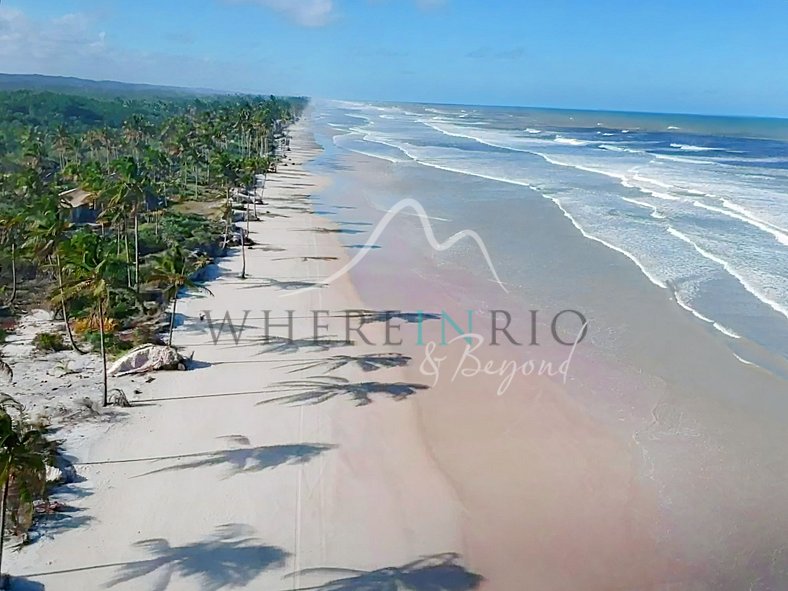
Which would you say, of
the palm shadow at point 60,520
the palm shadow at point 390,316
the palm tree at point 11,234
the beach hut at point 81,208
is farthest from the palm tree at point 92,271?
the beach hut at point 81,208

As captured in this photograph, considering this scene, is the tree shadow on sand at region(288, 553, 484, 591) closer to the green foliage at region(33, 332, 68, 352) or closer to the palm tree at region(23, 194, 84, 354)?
the palm tree at region(23, 194, 84, 354)

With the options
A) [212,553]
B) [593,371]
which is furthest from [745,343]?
[212,553]

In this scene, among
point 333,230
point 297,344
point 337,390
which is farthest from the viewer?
point 333,230

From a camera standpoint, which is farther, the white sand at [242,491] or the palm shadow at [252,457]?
the palm shadow at [252,457]

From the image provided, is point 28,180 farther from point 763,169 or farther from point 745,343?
point 763,169

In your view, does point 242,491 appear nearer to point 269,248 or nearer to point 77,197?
point 269,248

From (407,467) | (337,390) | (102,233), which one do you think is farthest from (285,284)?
(407,467)

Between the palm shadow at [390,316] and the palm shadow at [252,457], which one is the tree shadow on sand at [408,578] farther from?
the palm shadow at [390,316]
